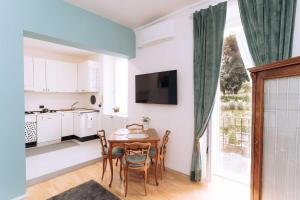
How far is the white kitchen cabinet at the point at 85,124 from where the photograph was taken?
486 cm

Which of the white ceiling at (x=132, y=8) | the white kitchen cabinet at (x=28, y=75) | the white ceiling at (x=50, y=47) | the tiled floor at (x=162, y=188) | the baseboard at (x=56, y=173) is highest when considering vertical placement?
the white ceiling at (x=132, y=8)

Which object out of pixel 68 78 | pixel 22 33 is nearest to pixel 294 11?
pixel 22 33

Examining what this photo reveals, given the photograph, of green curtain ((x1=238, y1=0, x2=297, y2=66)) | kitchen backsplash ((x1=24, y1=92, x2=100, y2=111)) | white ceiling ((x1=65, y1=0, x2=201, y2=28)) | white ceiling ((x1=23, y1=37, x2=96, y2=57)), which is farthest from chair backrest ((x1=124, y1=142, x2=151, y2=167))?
white ceiling ((x1=23, y1=37, x2=96, y2=57))

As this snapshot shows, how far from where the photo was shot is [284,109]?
4.04 feet

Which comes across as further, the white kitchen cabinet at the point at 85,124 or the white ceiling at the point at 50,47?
the white kitchen cabinet at the point at 85,124

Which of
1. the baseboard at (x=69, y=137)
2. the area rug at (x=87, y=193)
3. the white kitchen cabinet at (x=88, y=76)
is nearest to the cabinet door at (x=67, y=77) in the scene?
the white kitchen cabinet at (x=88, y=76)

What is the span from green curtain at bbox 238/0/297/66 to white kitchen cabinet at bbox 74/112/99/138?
4475 millimetres

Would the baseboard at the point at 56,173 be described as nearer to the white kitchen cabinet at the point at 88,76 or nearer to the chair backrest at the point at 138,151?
the chair backrest at the point at 138,151

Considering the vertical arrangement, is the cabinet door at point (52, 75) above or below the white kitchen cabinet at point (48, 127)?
above

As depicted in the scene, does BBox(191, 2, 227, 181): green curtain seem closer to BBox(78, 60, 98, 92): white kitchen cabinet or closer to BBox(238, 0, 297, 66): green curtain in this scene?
BBox(238, 0, 297, 66): green curtain

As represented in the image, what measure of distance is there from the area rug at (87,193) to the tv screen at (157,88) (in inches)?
66.2

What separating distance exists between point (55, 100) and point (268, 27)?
5.55m

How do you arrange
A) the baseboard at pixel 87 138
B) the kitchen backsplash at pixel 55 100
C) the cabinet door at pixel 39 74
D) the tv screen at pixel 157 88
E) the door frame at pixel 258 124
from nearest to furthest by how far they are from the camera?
the door frame at pixel 258 124
the tv screen at pixel 157 88
the cabinet door at pixel 39 74
the kitchen backsplash at pixel 55 100
the baseboard at pixel 87 138

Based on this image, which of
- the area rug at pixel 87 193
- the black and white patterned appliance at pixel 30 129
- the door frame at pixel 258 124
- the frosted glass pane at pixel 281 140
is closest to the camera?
the frosted glass pane at pixel 281 140
